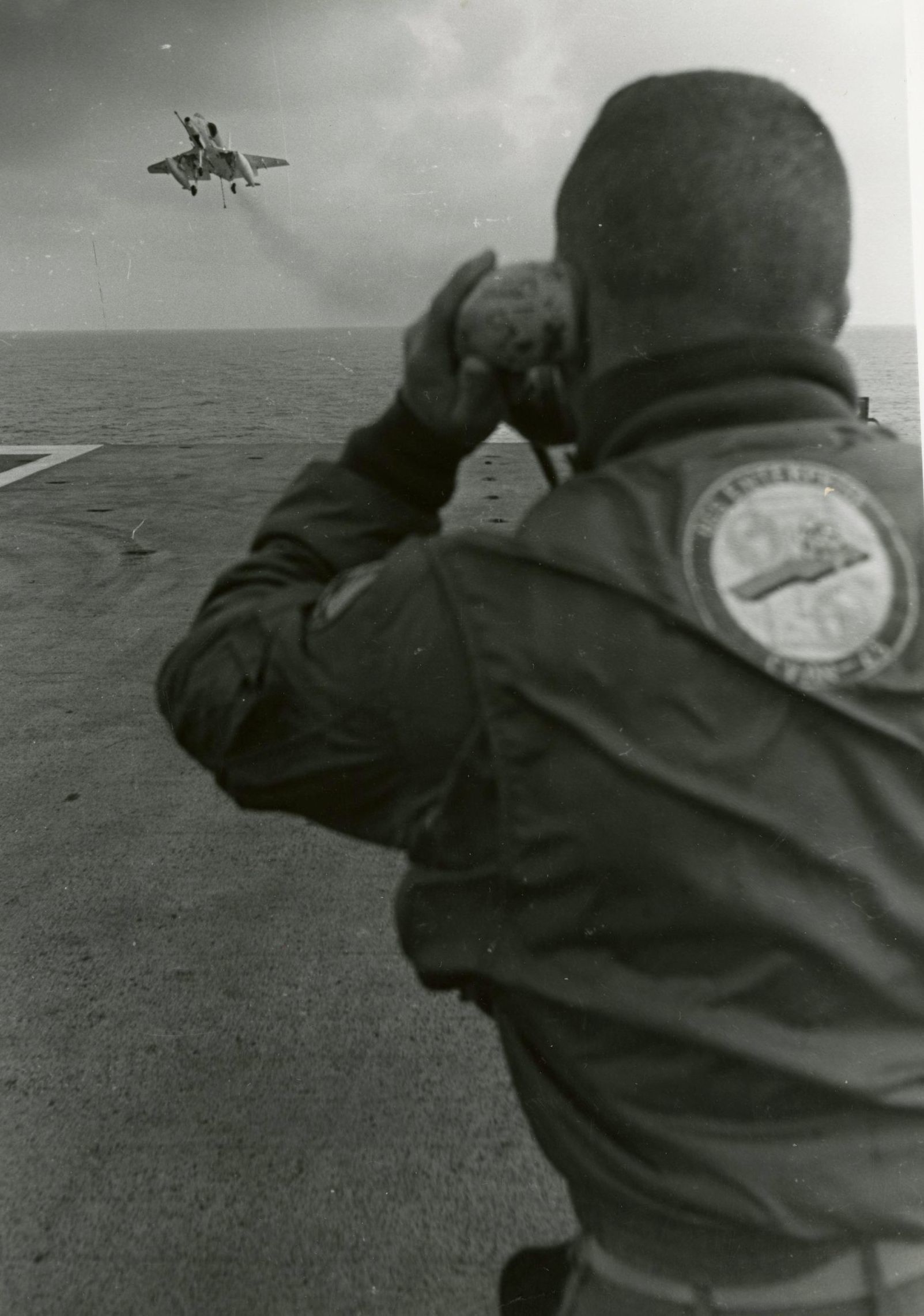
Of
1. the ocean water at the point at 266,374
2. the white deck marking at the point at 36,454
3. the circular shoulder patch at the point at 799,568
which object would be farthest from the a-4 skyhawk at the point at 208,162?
the white deck marking at the point at 36,454

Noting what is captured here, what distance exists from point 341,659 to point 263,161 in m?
0.72

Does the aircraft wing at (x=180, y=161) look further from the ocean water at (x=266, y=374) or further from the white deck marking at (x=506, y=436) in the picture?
the white deck marking at (x=506, y=436)

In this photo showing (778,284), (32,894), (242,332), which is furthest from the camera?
(32,894)

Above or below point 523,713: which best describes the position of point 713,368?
above

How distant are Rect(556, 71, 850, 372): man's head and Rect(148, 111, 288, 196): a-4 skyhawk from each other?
1.63ft

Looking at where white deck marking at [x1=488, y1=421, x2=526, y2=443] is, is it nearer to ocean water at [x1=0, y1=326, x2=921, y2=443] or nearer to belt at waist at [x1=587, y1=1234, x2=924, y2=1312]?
ocean water at [x1=0, y1=326, x2=921, y2=443]

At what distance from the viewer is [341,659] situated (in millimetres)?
1055

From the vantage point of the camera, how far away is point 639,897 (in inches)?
41.1

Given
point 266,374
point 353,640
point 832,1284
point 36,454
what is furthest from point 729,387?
point 36,454

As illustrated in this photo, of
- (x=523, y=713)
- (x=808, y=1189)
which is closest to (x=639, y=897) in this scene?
(x=523, y=713)

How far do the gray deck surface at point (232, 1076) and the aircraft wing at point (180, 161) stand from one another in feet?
1.42

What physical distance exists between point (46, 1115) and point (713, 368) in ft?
5.55

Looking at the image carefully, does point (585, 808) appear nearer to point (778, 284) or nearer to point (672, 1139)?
point (672, 1139)

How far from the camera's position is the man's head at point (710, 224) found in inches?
38.9
